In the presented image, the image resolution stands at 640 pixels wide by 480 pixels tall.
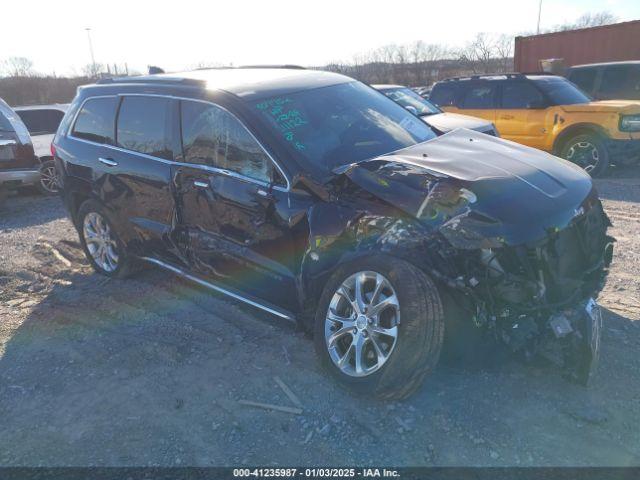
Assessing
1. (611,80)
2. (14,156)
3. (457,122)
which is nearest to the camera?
(457,122)

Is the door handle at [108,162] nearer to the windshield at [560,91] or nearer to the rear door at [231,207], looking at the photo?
the rear door at [231,207]

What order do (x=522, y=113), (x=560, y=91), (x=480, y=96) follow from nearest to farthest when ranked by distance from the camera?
(x=560, y=91)
(x=522, y=113)
(x=480, y=96)

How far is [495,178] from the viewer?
3059mm

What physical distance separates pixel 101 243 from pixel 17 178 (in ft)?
15.1

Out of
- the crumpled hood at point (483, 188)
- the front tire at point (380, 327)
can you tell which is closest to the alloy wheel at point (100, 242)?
the front tire at point (380, 327)

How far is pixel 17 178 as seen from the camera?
8.54 meters

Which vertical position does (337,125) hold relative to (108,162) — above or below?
above

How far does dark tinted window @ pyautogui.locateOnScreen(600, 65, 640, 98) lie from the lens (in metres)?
10.2

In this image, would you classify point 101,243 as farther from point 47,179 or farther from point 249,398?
point 47,179

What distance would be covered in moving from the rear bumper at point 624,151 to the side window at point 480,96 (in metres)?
2.28

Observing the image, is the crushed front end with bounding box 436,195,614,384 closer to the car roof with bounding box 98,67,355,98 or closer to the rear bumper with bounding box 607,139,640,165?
the car roof with bounding box 98,67,355,98

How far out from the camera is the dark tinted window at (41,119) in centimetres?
1095

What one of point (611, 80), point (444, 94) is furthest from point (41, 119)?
point (611, 80)

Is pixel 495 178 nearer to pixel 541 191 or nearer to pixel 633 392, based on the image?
pixel 541 191
